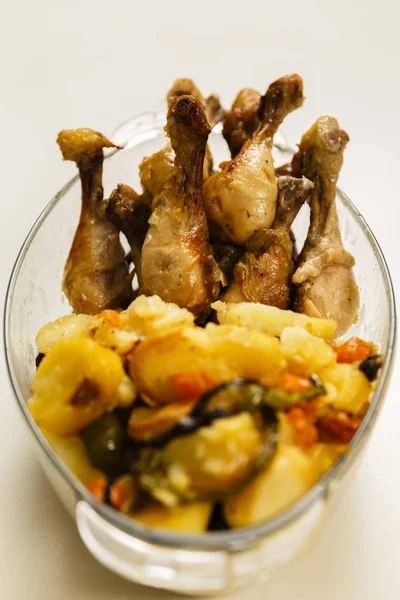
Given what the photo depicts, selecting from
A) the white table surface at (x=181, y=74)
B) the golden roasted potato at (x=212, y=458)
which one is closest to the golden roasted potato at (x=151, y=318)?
the golden roasted potato at (x=212, y=458)

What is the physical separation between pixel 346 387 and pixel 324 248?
43 centimetres

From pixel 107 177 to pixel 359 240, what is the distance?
623 millimetres

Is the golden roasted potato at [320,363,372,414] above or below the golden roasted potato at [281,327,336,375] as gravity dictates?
below

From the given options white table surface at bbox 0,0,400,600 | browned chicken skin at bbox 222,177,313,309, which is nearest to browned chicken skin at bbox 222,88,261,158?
browned chicken skin at bbox 222,177,313,309

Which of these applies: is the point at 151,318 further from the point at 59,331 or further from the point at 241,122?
the point at 241,122

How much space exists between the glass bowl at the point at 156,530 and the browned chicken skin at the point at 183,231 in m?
0.25

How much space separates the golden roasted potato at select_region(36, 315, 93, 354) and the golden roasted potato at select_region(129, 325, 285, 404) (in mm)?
267

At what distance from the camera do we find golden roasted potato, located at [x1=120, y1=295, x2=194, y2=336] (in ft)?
3.36

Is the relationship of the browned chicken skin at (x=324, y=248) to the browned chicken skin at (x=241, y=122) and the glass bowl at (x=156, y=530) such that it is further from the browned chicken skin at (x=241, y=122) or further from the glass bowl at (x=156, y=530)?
the browned chicken skin at (x=241, y=122)

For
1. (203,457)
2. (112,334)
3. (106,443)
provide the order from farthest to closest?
(112,334) → (106,443) → (203,457)

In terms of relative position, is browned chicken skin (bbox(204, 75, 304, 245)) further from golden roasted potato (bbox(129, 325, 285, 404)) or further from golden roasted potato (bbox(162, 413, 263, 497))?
golden roasted potato (bbox(162, 413, 263, 497))

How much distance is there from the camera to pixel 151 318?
1.03 m

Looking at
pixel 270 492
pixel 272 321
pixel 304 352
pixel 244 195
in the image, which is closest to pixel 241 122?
pixel 244 195

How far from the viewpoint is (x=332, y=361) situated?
1002 mm
